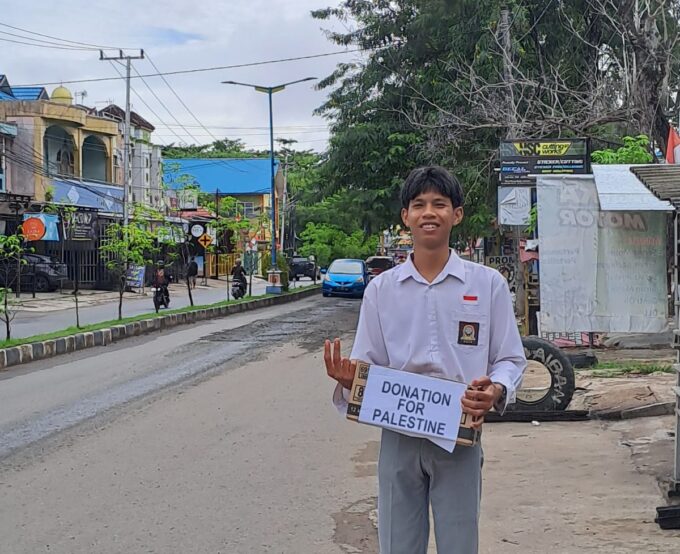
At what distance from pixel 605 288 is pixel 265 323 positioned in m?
14.5

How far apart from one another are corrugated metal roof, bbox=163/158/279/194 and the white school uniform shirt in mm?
69855

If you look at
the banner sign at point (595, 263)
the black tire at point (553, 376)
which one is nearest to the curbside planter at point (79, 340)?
the black tire at point (553, 376)

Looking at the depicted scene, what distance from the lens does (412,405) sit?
307cm

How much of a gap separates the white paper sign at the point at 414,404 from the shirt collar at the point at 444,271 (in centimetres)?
35

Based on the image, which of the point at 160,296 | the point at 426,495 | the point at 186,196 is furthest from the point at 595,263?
the point at 186,196

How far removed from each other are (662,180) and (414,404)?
342 centimetres

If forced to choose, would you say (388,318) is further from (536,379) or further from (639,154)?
(639,154)

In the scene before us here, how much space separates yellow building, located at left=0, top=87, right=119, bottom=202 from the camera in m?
36.2

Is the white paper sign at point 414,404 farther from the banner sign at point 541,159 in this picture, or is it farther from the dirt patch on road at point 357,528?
the banner sign at point 541,159

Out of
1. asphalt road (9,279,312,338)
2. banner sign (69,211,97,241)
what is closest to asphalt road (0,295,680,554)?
asphalt road (9,279,312,338)

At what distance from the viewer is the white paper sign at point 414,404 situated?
3.02m

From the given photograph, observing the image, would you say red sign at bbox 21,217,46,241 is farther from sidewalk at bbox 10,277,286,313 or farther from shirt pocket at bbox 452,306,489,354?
shirt pocket at bbox 452,306,489,354

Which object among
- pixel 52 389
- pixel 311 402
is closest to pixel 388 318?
pixel 311 402

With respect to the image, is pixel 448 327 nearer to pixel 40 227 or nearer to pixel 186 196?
pixel 40 227
